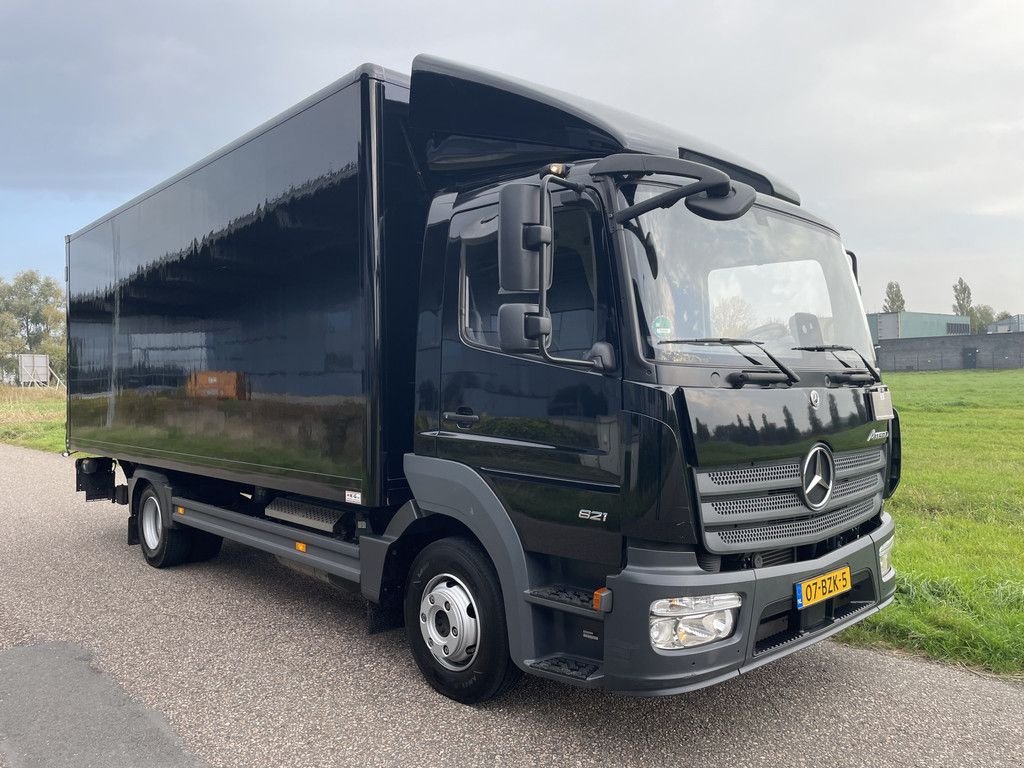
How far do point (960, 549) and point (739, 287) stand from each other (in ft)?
14.3

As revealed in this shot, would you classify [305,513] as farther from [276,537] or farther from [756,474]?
[756,474]

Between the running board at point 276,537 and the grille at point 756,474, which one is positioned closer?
the grille at point 756,474

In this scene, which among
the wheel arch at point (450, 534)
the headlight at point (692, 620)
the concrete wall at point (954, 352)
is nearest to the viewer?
the headlight at point (692, 620)

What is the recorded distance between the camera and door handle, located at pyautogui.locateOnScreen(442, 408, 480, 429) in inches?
151

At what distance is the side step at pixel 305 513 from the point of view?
191 inches

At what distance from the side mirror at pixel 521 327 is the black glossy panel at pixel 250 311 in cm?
116

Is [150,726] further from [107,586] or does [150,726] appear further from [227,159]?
[227,159]

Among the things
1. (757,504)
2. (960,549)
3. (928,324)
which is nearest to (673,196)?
(757,504)

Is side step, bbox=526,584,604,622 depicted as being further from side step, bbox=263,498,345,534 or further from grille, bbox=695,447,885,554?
side step, bbox=263,498,345,534

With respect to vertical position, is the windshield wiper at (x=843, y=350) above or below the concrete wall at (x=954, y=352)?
below

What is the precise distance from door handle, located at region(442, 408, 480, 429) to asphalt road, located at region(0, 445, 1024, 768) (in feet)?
4.50

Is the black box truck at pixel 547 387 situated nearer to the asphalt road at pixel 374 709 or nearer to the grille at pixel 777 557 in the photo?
the grille at pixel 777 557

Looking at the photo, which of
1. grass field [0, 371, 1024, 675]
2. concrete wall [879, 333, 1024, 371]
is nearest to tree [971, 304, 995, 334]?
concrete wall [879, 333, 1024, 371]

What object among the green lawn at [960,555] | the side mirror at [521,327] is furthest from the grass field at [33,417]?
the side mirror at [521,327]
